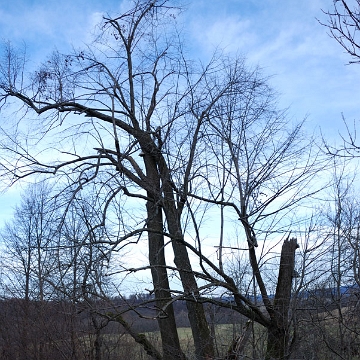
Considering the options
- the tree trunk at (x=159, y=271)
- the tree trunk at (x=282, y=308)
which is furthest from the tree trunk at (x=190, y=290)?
the tree trunk at (x=282, y=308)

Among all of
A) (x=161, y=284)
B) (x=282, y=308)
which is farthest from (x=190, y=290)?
(x=282, y=308)

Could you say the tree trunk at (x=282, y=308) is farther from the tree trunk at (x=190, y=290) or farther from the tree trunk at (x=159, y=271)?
the tree trunk at (x=159, y=271)

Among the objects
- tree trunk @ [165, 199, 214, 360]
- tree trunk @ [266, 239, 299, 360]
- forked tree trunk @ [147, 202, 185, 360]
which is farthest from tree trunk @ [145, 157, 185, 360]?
tree trunk @ [266, 239, 299, 360]

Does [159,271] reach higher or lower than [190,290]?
higher

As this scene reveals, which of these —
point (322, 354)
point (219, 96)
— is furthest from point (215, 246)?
point (322, 354)

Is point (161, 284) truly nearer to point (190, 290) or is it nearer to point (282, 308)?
point (190, 290)

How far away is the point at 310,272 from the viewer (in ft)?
35.5

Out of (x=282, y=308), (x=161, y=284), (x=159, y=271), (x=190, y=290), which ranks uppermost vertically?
(x=159, y=271)

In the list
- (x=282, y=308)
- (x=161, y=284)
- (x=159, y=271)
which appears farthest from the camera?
(x=159, y=271)

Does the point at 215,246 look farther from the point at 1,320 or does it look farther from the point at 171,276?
the point at 1,320

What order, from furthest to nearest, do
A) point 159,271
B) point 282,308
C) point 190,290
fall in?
point 159,271 → point 282,308 → point 190,290

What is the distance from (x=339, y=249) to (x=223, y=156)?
354cm

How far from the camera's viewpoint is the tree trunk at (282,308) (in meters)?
10.3

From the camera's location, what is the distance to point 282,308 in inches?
419
